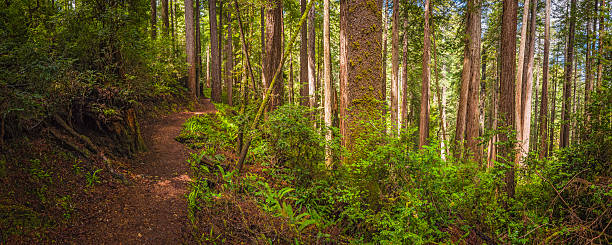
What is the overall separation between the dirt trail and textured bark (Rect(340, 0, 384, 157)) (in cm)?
304

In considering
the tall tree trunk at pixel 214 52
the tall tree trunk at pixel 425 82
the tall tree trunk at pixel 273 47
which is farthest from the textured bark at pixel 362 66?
the tall tree trunk at pixel 214 52

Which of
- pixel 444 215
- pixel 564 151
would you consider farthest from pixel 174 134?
pixel 564 151

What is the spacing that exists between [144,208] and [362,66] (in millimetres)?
Result: 4388

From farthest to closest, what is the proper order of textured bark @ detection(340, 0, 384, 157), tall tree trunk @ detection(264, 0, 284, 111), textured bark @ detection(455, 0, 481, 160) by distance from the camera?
textured bark @ detection(455, 0, 481, 160)
tall tree trunk @ detection(264, 0, 284, 111)
textured bark @ detection(340, 0, 384, 157)

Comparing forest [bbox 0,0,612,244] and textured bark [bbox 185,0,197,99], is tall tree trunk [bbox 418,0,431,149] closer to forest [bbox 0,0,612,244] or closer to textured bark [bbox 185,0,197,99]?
forest [bbox 0,0,612,244]

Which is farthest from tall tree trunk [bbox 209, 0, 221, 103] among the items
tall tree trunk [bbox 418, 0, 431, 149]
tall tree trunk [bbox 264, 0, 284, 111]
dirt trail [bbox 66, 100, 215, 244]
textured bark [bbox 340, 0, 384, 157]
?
textured bark [bbox 340, 0, 384, 157]

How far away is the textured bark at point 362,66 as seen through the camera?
4340 millimetres

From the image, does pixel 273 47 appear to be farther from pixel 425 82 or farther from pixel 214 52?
pixel 214 52

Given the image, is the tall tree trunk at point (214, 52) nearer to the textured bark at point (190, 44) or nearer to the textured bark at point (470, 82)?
the textured bark at point (190, 44)

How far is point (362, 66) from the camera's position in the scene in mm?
4375

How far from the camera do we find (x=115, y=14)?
20.6 ft

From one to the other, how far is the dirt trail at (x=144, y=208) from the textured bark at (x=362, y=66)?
304 centimetres

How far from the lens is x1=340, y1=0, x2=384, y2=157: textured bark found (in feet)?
14.2

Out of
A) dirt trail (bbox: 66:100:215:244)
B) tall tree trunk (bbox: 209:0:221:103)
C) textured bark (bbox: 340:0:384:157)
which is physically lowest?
dirt trail (bbox: 66:100:215:244)
